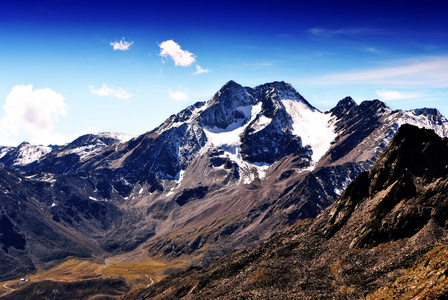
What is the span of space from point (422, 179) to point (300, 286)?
189ft

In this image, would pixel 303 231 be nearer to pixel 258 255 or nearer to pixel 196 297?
pixel 258 255

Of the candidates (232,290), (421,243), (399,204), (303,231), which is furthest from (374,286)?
(303,231)

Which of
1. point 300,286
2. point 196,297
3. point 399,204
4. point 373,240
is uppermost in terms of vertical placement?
point 399,204

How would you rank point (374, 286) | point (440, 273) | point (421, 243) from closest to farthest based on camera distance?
point (440, 273) < point (374, 286) < point (421, 243)

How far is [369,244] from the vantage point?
120938mm

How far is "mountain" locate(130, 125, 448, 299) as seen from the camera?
336 feet

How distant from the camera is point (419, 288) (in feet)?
240

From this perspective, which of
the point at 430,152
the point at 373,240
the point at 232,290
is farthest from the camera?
the point at 430,152

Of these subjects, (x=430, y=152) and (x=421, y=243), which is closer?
(x=421, y=243)

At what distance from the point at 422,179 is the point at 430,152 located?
44.8ft

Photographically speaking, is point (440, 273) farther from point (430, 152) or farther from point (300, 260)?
point (430, 152)

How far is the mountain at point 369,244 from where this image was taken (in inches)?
4038

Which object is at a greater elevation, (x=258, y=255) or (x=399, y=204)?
(x=399, y=204)

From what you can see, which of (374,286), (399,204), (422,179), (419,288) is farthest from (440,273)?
(422,179)
